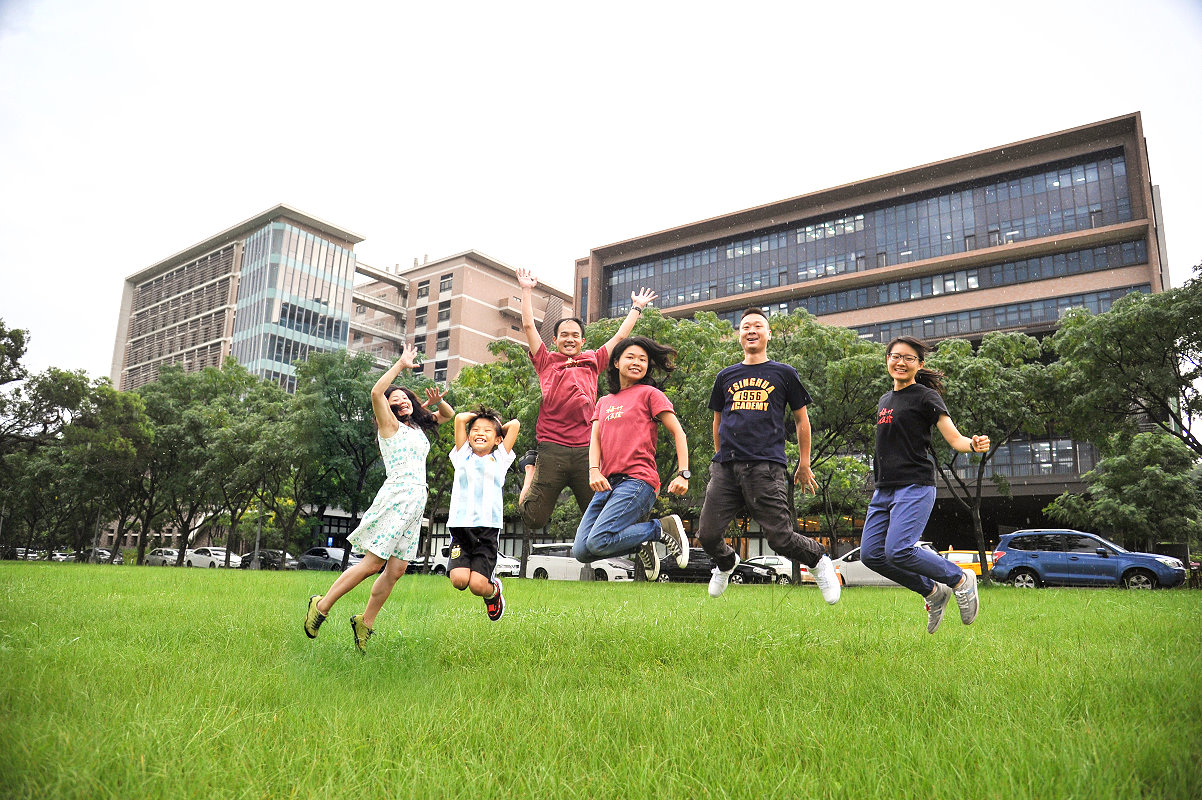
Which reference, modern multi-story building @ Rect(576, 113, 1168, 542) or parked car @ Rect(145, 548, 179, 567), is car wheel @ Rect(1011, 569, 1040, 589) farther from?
parked car @ Rect(145, 548, 179, 567)

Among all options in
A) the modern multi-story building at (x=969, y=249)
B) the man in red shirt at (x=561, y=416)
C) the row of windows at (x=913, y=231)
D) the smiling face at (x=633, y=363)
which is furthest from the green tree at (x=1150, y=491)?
the man in red shirt at (x=561, y=416)

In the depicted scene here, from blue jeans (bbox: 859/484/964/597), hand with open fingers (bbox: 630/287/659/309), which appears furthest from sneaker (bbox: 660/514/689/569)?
hand with open fingers (bbox: 630/287/659/309)

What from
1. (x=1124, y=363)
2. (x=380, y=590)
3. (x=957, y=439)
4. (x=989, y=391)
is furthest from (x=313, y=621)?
(x=1124, y=363)

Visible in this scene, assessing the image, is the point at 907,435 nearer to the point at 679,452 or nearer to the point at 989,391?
the point at 679,452

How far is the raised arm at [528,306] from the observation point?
6066 millimetres

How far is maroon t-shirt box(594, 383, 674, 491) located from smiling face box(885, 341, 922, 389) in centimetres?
171

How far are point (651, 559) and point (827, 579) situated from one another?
138 cm

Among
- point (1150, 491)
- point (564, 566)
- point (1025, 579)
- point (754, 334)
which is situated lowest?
point (564, 566)

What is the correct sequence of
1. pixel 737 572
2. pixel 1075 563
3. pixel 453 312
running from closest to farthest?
pixel 1075 563 → pixel 737 572 → pixel 453 312

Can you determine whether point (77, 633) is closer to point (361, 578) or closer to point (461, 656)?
point (361, 578)

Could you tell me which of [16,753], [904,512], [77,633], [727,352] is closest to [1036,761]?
[904,512]

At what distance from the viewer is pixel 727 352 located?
61.5 ft

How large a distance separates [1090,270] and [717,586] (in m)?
46.1

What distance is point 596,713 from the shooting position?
362cm
